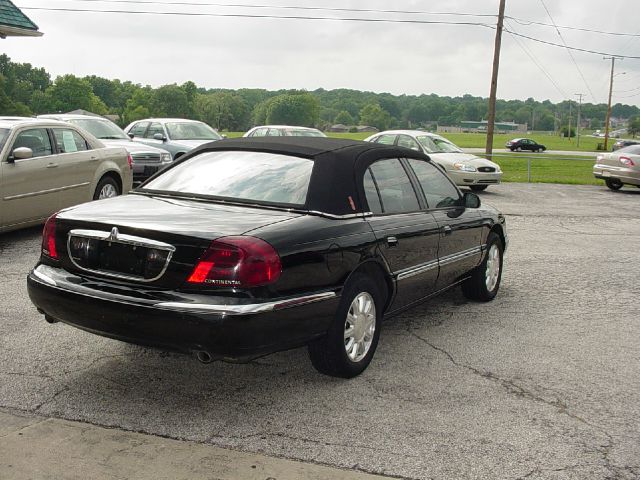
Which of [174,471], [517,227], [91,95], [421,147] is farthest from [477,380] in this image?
[91,95]

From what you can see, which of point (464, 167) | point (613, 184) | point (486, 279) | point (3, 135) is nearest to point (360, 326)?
point (486, 279)

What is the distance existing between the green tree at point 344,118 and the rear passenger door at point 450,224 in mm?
136150

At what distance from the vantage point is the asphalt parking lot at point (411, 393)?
146 inches

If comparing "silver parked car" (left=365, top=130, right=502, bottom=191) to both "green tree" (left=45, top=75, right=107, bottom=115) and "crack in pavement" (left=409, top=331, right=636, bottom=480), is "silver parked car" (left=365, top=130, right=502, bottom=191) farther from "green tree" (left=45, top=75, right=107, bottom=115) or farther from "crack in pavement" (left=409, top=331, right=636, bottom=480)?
"green tree" (left=45, top=75, right=107, bottom=115)

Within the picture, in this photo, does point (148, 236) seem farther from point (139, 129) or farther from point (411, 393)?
point (139, 129)

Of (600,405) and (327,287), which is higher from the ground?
(327,287)

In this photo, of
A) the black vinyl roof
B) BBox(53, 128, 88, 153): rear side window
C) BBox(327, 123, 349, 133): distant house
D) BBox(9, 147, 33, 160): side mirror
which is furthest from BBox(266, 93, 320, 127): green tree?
the black vinyl roof

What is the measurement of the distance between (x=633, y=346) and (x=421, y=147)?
1373 cm

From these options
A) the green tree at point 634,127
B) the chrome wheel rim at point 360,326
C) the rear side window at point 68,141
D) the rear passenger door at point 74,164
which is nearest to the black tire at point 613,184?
the rear passenger door at point 74,164

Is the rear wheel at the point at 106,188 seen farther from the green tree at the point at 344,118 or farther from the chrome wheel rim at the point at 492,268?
the green tree at the point at 344,118

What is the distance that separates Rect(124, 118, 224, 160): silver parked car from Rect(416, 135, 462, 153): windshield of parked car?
17.4 ft

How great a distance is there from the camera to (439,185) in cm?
628

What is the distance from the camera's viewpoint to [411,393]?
4547mm

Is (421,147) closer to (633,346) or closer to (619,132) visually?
(633,346)
